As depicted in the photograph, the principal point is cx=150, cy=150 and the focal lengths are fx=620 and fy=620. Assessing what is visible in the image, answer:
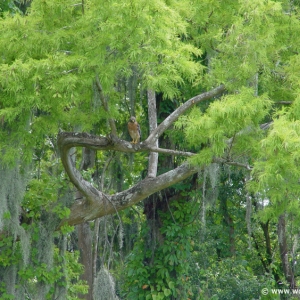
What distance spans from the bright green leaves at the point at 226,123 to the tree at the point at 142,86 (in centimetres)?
1

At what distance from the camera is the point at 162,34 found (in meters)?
5.71

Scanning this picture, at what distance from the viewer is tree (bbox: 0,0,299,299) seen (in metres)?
5.70

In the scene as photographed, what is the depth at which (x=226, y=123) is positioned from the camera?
592 centimetres

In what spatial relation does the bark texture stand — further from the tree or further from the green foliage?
the green foliage

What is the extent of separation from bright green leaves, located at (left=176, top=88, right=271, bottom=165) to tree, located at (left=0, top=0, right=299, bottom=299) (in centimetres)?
1

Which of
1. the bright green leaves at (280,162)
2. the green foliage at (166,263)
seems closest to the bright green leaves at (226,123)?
the bright green leaves at (280,162)

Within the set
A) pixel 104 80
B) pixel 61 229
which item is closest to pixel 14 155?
pixel 104 80

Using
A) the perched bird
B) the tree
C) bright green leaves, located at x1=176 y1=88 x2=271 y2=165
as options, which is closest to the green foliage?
the perched bird

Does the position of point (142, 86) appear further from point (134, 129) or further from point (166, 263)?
point (166, 263)

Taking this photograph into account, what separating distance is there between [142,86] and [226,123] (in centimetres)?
104

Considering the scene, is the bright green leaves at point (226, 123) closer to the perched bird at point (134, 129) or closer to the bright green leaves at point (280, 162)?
the bright green leaves at point (280, 162)

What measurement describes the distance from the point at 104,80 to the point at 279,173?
74.7 inches

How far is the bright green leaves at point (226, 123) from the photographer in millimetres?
5875

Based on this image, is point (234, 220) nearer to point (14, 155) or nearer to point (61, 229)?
point (61, 229)
